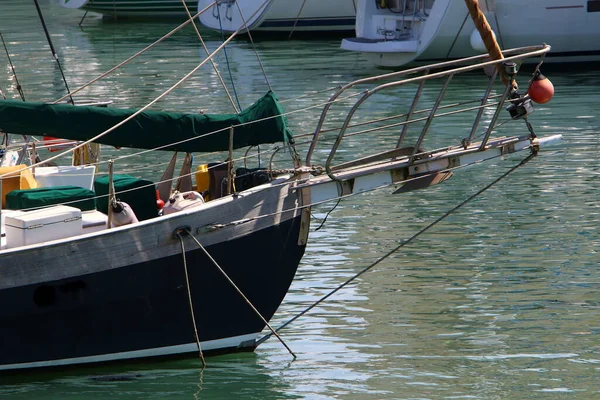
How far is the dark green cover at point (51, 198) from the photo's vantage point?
9.79 m

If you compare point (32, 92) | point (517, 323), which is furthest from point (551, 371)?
point (32, 92)

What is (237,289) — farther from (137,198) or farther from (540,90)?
(540,90)

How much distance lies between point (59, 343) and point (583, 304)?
4.98m

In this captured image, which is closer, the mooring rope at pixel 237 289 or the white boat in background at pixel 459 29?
the mooring rope at pixel 237 289

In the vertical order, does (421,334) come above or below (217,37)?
below

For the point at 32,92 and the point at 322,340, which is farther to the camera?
the point at 32,92

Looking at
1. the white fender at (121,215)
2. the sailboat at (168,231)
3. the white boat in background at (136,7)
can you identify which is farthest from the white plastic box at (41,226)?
the white boat in background at (136,7)

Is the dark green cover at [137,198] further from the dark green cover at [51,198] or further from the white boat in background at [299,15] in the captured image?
the white boat in background at [299,15]

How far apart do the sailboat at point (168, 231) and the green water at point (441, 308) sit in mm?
300

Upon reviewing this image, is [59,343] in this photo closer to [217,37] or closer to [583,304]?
[583,304]

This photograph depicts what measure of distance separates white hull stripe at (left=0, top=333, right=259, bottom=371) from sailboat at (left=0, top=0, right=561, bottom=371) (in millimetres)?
12

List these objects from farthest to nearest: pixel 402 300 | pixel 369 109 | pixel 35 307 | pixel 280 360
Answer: pixel 369 109, pixel 402 300, pixel 280 360, pixel 35 307

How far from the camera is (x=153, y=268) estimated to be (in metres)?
9.47

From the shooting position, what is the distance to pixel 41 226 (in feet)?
30.0
